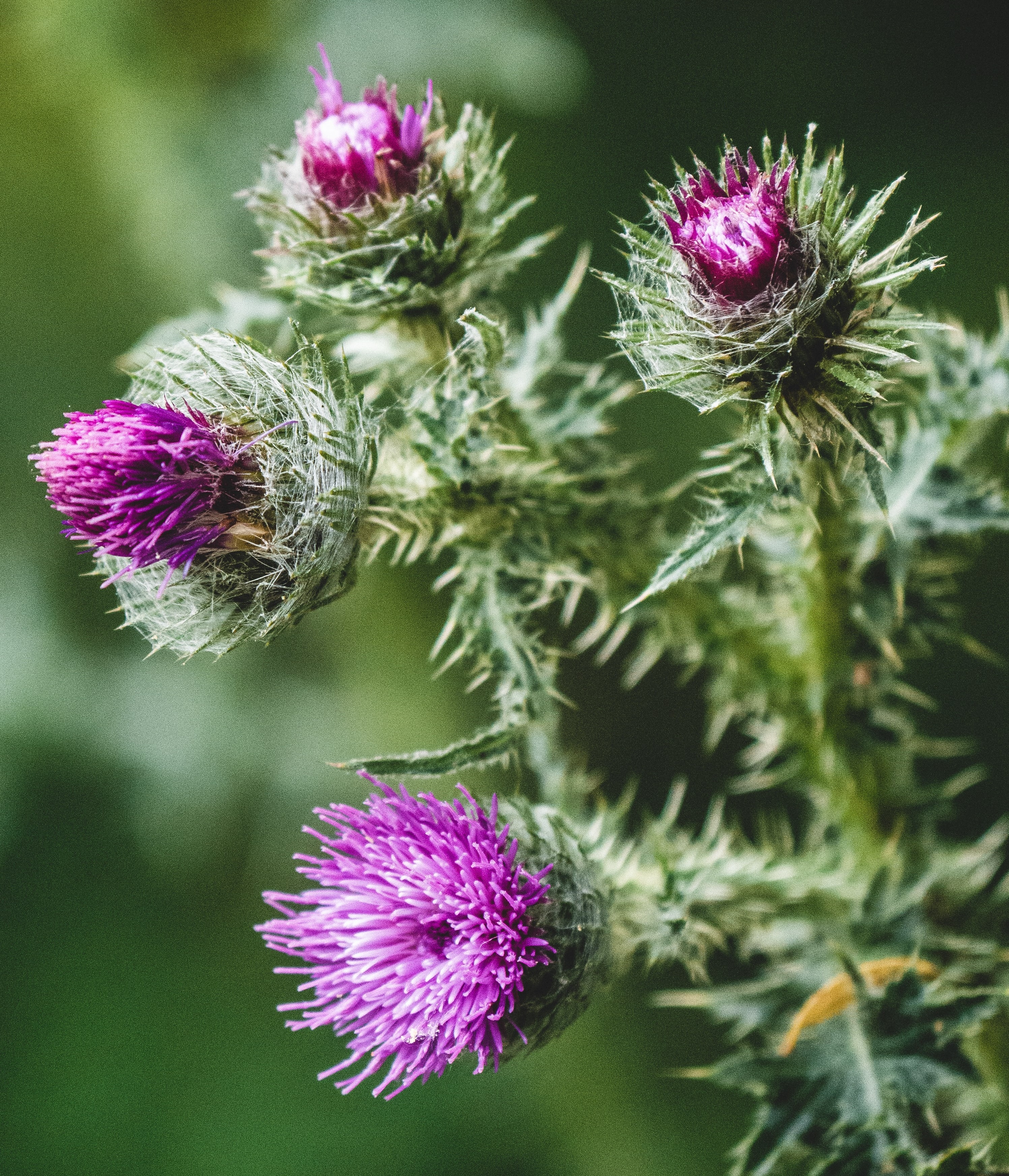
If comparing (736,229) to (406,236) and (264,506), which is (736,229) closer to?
(406,236)

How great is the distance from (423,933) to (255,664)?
2.11 m

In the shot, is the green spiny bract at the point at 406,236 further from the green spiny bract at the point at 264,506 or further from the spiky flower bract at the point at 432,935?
the spiky flower bract at the point at 432,935

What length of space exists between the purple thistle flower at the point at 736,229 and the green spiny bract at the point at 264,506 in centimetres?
61

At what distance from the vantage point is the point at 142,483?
5.35ft

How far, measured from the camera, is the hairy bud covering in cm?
167

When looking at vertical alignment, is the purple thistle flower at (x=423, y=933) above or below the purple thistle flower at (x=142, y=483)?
below

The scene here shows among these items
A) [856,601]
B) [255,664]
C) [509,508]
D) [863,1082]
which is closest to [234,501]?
[509,508]

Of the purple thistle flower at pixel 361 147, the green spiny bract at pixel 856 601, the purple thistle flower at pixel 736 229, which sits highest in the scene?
the purple thistle flower at pixel 361 147

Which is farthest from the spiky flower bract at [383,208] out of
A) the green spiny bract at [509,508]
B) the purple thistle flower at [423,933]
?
the purple thistle flower at [423,933]

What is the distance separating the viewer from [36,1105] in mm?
3666

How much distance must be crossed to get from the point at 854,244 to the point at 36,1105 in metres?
3.69

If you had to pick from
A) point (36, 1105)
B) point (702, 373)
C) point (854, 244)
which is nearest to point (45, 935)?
point (36, 1105)

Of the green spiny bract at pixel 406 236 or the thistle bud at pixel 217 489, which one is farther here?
the green spiny bract at pixel 406 236

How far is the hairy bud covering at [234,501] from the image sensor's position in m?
1.67
